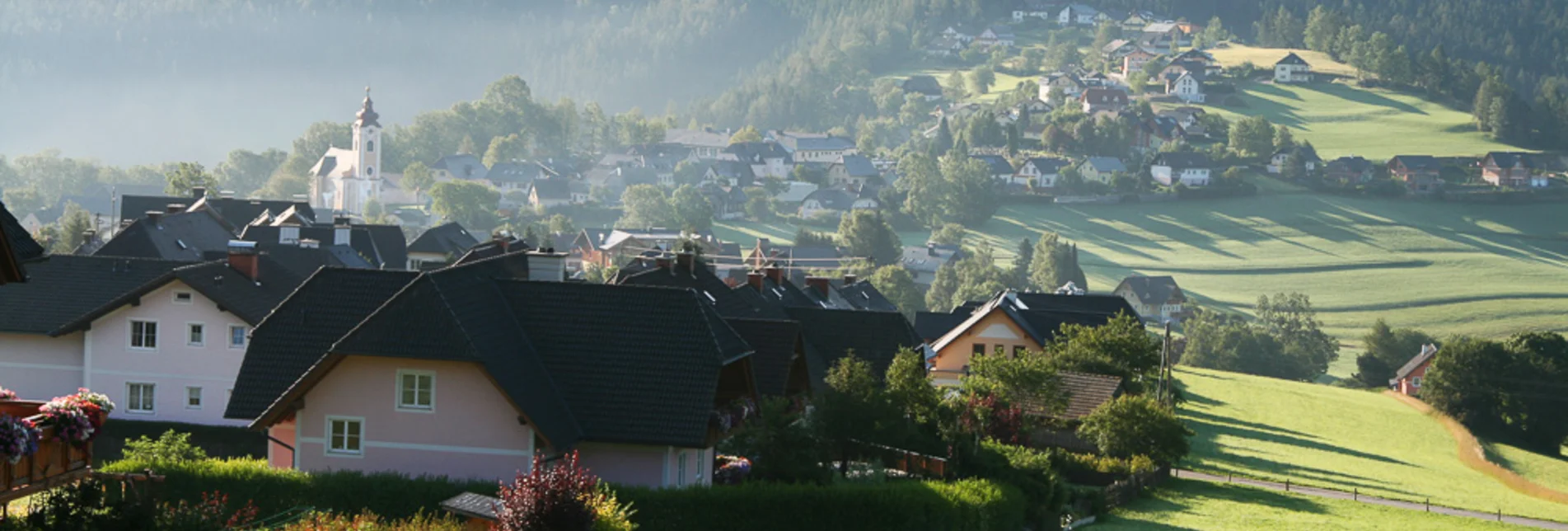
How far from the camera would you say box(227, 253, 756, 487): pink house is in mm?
27344

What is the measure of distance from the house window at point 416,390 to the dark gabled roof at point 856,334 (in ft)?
50.9

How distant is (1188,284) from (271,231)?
104 meters

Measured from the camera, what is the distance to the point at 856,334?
143 ft

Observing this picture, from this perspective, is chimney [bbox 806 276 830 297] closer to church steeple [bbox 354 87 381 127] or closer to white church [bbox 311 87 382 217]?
white church [bbox 311 87 382 217]

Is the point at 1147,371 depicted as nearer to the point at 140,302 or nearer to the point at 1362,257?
the point at 140,302

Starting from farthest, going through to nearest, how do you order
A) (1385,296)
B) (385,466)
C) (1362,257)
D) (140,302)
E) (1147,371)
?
(1362,257), (1385,296), (1147,371), (140,302), (385,466)

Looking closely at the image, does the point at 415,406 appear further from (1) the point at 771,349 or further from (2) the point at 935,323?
(2) the point at 935,323

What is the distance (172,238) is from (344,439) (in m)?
41.3

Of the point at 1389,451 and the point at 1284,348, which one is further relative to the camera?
the point at 1284,348

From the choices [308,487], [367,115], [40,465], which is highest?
[367,115]

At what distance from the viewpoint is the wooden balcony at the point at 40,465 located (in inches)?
664

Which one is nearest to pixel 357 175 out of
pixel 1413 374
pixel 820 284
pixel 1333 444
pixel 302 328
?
pixel 1413 374

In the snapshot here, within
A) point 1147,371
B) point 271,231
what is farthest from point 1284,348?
point 271,231

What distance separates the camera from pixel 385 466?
2775 cm
